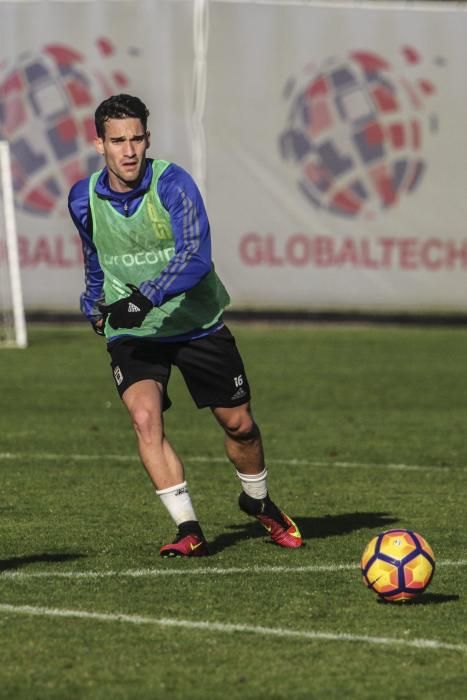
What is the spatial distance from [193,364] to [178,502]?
69 cm

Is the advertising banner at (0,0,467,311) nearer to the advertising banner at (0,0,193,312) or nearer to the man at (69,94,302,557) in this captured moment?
the advertising banner at (0,0,193,312)

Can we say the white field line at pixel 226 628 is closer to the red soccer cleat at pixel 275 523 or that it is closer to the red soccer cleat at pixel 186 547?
the red soccer cleat at pixel 186 547

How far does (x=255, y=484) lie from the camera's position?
8.30 metres

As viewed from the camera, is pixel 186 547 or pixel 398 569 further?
pixel 186 547

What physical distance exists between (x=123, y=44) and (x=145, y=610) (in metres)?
16.2

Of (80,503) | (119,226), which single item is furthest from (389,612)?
(80,503)

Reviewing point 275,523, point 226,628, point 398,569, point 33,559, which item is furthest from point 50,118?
point 226,628

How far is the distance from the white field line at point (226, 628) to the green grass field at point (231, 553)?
0.04ft

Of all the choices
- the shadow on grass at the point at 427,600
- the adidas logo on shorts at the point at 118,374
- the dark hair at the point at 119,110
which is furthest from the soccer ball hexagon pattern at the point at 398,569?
the dark hair at the point at 119,110

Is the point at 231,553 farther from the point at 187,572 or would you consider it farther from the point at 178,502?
the point at 187,572

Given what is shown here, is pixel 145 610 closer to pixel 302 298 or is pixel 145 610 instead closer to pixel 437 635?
pixel 437 635

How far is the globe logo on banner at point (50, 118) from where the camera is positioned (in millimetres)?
21938

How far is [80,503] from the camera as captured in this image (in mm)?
9680

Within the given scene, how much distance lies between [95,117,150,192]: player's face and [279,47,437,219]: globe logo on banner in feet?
47.3
